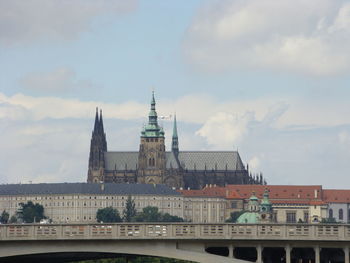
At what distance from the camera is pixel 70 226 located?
216 feet

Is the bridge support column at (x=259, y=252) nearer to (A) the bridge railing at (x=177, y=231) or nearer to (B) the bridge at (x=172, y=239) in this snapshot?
(B) the bridge at (x=172, y=239)

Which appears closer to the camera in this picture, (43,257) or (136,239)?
(136,239)

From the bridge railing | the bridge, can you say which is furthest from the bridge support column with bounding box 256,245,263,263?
the bridge railing

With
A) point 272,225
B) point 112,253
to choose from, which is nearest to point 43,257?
point 112,253

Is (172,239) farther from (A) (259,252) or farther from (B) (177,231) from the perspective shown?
(A) (259,252)

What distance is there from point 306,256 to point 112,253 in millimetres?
9840

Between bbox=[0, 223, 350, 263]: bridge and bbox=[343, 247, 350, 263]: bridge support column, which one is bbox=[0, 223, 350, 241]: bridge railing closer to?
bbox=[0, 223, 350, 263]: bridge

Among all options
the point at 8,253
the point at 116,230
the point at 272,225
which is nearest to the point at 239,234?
the point at 272,225

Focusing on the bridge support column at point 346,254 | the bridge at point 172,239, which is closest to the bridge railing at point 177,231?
the bridge at point 172,239

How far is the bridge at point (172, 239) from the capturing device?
63.8m

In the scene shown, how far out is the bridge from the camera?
6375 cm

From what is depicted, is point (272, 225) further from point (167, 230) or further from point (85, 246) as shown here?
point (85, 246)

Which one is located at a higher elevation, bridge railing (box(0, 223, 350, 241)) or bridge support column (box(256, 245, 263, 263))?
bridge railing (box(0, 223, 350, 241))

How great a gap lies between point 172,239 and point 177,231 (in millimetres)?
451
